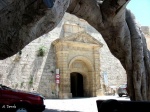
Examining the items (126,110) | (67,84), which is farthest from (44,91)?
(126,110)

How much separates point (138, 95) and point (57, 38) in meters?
13.2

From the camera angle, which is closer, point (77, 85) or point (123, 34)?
point (123, 34)

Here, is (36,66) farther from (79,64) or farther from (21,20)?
(21,20)

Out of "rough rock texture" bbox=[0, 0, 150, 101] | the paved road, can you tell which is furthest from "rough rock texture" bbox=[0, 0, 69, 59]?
the paved road

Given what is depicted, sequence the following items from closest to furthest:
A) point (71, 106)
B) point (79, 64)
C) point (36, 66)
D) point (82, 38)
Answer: point (71, 106) → point (36, 66) → point (82, 38) → point (79, 64)

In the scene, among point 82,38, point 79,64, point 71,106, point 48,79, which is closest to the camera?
point 71,106

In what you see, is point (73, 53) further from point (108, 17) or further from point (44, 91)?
point (108, 17)

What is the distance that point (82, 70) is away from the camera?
70.8 feet

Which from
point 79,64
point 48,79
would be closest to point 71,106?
point 48,79

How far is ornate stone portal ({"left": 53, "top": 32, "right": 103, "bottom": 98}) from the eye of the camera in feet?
64.3

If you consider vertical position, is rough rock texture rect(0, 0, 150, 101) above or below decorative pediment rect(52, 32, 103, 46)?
below

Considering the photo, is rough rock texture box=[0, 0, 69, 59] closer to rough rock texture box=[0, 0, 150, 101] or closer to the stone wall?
rough rock texture box=[0, 0, 150, 101]

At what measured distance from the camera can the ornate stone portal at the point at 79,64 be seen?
64.3ft

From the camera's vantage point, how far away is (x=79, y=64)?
21.5m
